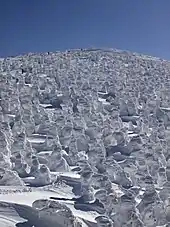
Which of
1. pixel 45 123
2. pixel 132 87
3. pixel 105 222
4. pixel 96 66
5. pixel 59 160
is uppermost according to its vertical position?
pixel 96 66

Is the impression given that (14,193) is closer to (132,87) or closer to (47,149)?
(47,149)

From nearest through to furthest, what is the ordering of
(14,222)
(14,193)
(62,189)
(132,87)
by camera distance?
(14,222)
(14,193)
(62,189)
(132,87)

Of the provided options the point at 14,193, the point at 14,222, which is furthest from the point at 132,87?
the point at 14,222

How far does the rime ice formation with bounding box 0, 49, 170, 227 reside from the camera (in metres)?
15.7

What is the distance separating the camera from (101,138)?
25453 mm

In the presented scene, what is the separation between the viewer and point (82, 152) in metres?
23.1

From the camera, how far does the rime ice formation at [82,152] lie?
15.7 metres

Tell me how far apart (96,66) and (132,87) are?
1077 centimetres

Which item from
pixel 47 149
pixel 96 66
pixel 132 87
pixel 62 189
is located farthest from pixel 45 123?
pixel 96 66

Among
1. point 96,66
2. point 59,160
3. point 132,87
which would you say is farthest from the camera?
point 96,66

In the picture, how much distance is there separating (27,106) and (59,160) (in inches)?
317

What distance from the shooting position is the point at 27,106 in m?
28.7

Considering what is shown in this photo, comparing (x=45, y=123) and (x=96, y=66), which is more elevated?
(x=96, y=66)

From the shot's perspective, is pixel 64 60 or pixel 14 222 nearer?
pixel 14 222
